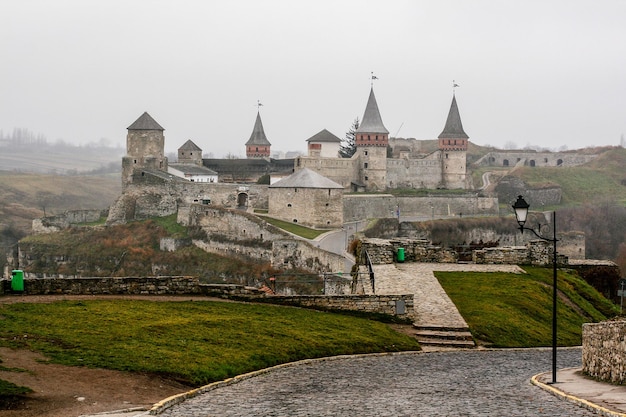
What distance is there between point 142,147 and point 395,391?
5672 centimetres

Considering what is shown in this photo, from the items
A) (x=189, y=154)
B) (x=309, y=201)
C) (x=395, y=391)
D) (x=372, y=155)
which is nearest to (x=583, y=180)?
(x=372, y=155)

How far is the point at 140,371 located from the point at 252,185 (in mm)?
55591

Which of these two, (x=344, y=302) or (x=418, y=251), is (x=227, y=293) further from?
(x=418, y=251)

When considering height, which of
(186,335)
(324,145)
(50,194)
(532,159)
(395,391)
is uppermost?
(532,159)

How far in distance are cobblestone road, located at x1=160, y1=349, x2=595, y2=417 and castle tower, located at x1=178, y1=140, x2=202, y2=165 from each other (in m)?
65.8

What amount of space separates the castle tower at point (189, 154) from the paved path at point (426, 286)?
182ft

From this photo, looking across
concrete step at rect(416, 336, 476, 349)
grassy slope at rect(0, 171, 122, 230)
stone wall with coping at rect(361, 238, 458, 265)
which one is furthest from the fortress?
concrete step at rect(416, 336, 476, 349)

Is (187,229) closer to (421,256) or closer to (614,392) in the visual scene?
(421,256)

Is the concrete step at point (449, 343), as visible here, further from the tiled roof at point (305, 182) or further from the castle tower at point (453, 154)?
the castle tower at point (453, 154)

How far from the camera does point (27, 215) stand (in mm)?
108375

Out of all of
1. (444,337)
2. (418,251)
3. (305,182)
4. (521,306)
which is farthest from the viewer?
(305,182)

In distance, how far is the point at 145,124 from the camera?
70.9 meters

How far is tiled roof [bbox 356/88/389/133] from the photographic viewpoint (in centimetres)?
8388

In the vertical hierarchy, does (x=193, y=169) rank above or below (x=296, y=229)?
above
